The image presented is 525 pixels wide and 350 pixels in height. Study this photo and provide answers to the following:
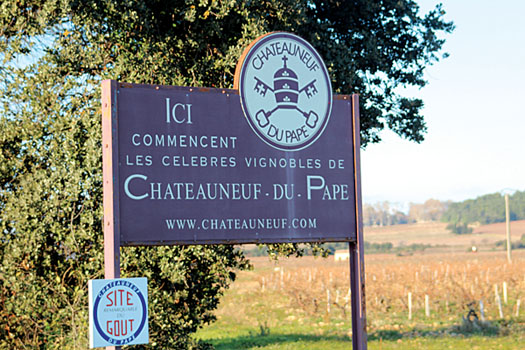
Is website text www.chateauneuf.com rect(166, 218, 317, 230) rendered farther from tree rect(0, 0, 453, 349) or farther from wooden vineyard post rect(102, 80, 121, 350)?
tree rect(0, 0, 453, 349)

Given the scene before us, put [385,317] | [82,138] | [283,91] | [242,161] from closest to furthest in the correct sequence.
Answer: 1. [242,161]
2. [283,91]
3. [82,138]
4. [385,317]

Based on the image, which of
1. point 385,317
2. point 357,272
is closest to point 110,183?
point 357,272

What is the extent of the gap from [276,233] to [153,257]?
5098 millimetres

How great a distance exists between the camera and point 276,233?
8.10 m

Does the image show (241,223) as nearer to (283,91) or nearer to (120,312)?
(283,91)

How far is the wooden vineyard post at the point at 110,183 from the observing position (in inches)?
281

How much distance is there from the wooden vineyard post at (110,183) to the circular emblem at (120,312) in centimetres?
25

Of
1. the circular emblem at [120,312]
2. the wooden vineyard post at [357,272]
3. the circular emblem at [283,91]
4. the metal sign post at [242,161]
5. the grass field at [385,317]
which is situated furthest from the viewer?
the grass field at [385,317]

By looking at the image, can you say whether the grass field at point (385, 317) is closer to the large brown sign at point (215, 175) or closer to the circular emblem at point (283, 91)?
the large brown sign at point (215, 175)

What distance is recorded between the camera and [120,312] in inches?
267

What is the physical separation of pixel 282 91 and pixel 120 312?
313 cm

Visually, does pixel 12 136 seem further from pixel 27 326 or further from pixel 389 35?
pixel 389 35

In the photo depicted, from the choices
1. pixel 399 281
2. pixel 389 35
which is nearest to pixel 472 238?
pixel 399 281

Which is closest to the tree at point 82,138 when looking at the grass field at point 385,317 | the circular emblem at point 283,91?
the circular emblem at point 283,91
